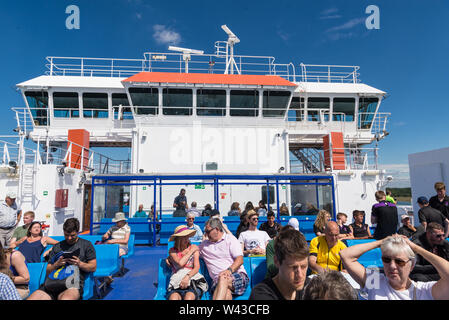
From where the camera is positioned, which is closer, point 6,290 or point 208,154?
point 6,290

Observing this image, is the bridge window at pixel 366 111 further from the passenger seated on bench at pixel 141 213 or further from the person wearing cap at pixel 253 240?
the person wearing cap at pixel 253 240

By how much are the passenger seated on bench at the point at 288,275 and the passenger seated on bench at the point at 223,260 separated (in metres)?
1.40

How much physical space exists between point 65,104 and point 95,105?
164 centimetres

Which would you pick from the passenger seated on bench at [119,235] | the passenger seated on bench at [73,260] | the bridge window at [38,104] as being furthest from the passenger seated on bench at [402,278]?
the bridge window at [38,104]

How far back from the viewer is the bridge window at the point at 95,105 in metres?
15.7

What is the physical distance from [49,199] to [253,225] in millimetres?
7911

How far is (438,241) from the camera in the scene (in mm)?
3482

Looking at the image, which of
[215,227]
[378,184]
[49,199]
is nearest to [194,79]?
[49,199]

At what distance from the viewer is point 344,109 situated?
17.5 meters

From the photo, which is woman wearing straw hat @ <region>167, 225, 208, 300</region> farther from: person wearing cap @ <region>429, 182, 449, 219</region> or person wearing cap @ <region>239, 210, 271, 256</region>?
person wearing cap @ <region>429, 182, 449, 219</region>

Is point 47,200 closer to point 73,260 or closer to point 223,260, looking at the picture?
point 73,260

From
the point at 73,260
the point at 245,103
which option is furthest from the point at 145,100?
the point at 73,260

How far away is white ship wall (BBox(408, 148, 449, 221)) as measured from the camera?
449 inches

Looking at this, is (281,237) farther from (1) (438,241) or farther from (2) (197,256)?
(1) (438,241)
